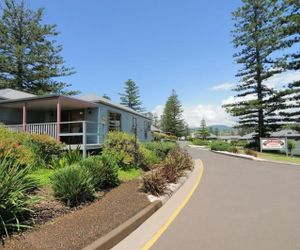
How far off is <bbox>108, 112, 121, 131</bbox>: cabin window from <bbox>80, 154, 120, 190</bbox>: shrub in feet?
47.3

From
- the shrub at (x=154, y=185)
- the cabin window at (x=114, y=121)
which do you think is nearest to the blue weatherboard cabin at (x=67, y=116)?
the cabin window at (x=114, y=121)

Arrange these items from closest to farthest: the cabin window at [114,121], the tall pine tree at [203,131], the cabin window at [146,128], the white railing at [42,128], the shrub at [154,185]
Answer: the shrub at [154,185] < the white railing at [42,128] < the cabin window at [114,121] < the cabin window at [146,128] < the tall pine tree at [203,131]

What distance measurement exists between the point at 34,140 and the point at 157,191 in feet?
19.7

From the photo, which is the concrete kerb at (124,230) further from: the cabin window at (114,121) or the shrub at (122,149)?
the cabin window at (114,121)

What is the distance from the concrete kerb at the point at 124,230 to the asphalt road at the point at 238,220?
0.71 metres

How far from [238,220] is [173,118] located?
306 feet

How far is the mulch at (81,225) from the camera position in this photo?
5.22 metres

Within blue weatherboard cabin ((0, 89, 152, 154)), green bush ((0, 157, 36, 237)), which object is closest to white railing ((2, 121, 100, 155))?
blue weatherboard cabin ((0, 89, 152, 154))

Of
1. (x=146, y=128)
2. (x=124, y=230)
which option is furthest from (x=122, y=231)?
(x=146, y=128)

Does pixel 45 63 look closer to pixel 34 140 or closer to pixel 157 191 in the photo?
pixel 34 140

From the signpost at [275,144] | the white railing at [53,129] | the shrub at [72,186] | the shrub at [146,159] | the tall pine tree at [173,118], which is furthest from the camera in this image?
the tall pine tree at [173,118]

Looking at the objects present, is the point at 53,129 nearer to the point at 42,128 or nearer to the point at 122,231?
the point at 42,128

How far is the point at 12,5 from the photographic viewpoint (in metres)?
45.8

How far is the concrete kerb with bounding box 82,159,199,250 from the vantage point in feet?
18.0
